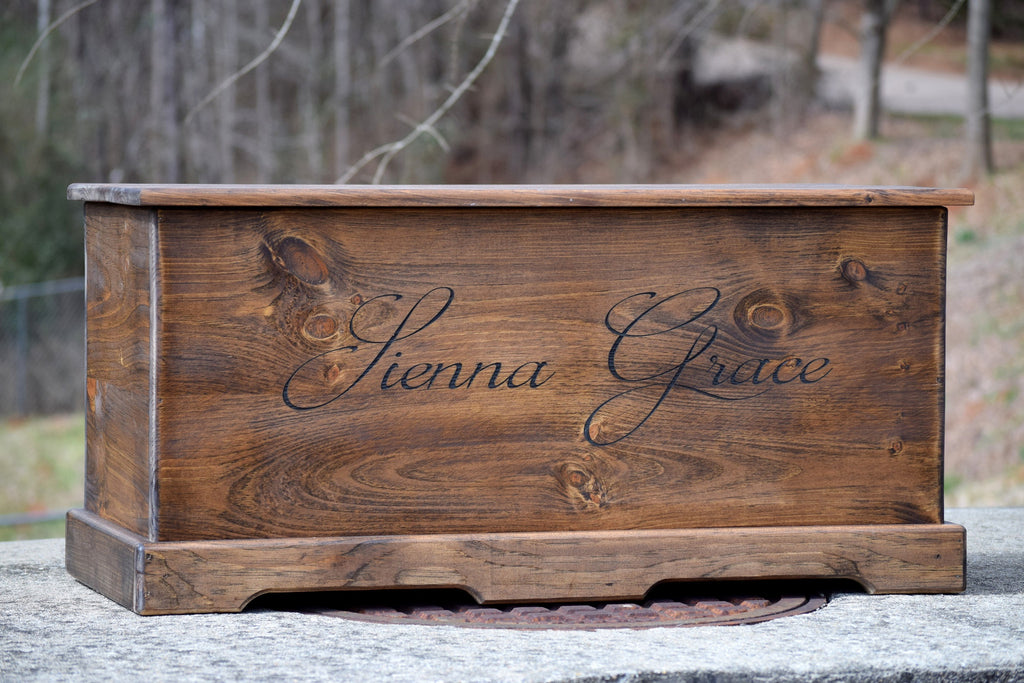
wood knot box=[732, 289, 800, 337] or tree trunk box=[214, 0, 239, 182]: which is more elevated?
tree trunk box=[214, 0, 239, 182]

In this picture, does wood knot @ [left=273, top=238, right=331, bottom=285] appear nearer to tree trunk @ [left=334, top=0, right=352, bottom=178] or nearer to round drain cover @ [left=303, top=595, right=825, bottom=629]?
round drain cover @ [left=303, top=595, right=825, bottom=629]

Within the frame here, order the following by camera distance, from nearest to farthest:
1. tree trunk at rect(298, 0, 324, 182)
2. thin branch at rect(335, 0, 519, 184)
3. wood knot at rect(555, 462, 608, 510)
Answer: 1. wood knot at rect(555, 462, 608, 510)
2. thin branch at rect(335, 0, 519, 184)
3. tree trunk at rect(298, 0, 324, 182)

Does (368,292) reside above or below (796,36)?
below

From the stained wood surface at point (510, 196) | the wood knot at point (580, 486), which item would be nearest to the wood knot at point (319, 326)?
the stained wood surface at point (510, 196)

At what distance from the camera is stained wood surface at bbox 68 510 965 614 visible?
87.0 inches

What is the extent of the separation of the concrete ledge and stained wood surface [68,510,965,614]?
53 mm

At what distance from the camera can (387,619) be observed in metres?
2.25

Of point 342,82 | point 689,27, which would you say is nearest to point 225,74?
point 342,82

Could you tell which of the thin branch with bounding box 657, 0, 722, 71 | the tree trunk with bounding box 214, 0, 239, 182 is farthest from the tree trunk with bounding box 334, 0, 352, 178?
the thin branch with bounding box 657, 0, 722, 71

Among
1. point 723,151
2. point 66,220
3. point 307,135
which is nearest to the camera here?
point 66,220

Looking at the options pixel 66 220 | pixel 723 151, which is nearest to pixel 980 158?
pixel 723 151

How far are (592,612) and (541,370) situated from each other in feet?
1.59

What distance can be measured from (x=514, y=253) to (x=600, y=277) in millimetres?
177

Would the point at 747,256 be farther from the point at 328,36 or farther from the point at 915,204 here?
the point at 328,36
